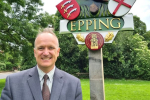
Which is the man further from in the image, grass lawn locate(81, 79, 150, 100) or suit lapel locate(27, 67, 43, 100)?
grass lawn locate(81, 79, 150, 100)

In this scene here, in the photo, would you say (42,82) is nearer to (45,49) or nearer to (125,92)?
(45,49)

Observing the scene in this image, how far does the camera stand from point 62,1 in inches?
206

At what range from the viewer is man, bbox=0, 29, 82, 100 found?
5.25ft

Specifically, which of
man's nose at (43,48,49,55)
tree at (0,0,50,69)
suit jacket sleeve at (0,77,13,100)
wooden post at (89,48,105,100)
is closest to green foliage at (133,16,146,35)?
tree at (0,0,50,69)

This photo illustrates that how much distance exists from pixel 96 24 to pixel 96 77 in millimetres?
1631

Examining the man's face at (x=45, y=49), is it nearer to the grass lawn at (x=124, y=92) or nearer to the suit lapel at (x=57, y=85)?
the suit lapel at (x=57, y=85)

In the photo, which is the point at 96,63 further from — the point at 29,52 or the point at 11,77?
the point at 29,52

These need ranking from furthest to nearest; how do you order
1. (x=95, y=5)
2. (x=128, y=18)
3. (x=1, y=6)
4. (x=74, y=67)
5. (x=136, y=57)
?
(x=74, y=67), (x=136, y=57), (x=1, y=6), (x=95, y=5), (x=128, y=18)

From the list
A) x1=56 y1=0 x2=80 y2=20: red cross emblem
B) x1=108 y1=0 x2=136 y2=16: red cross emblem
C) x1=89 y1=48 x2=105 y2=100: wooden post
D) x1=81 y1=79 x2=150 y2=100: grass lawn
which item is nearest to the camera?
x1=108 y1=0 x2=136 y2=16: red cross emblem

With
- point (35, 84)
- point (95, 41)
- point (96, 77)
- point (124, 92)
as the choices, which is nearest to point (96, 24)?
point (95, 41)

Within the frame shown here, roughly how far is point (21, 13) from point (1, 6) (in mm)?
2352

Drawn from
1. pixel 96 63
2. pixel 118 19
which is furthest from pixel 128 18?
pixel 96 63

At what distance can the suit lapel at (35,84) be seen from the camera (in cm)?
159

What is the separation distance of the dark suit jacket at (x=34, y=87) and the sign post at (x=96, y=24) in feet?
10.5
